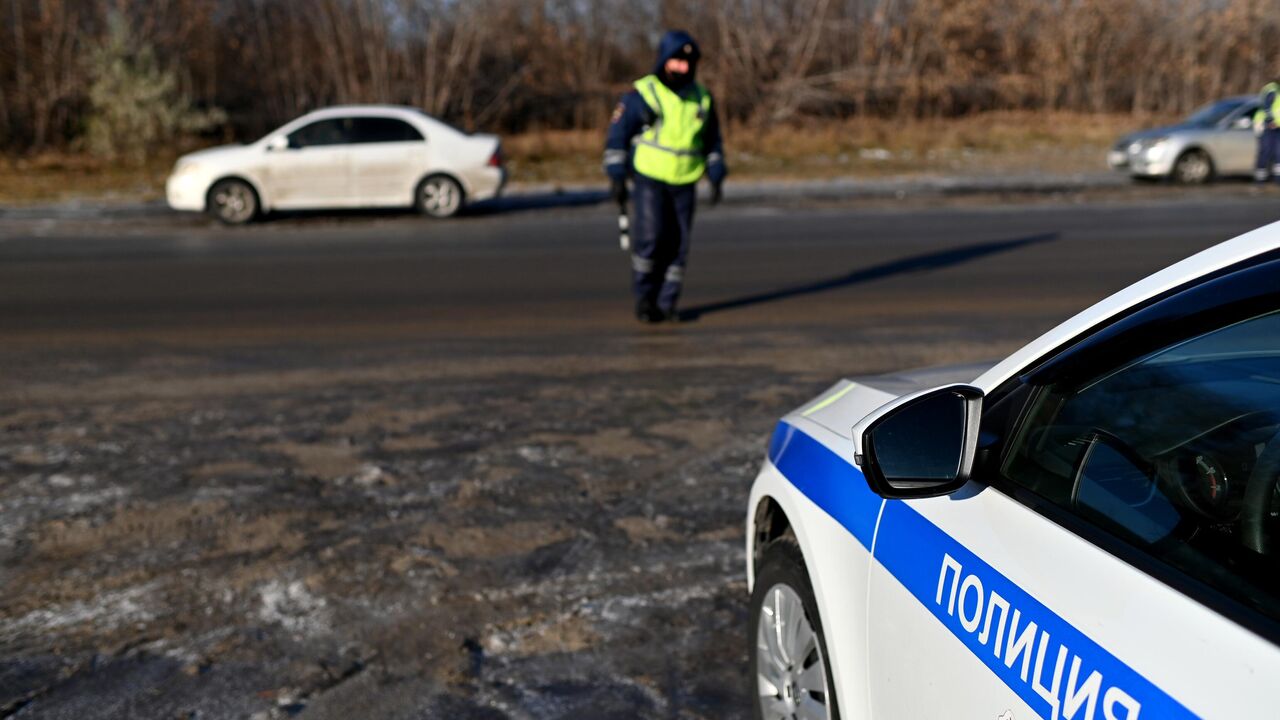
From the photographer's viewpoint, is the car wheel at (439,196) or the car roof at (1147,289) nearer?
the car roof at (1147,289)

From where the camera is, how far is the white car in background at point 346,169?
56.4 ft

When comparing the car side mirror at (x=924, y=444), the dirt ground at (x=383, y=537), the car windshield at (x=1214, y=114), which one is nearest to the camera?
the car side mirror at (x=924, y=444)

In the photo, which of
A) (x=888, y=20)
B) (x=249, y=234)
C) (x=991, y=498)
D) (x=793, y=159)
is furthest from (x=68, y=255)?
(x=888, y=20)

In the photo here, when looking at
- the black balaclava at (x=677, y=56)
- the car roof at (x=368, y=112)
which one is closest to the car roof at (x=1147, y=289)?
the black balaclava at (x=677, y=56)

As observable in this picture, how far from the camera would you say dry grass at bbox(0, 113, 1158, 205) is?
76.0 ft

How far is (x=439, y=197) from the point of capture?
17.7m

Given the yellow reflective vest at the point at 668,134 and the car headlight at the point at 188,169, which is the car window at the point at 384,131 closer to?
the car headlight at the point at 188,169

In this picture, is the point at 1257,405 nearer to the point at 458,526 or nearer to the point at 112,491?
the point at 458,526

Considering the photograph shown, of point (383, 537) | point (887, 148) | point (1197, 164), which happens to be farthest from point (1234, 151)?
point (383, 537)

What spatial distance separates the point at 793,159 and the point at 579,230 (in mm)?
11844

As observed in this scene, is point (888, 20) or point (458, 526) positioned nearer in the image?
point (458, 526)

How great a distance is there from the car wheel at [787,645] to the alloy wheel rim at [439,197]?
14954 millimetres

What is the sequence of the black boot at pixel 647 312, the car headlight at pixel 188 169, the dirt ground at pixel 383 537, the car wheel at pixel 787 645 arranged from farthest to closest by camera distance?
the car headlight at pixel 188 169
the black boot at pixel 647 312
the dirt ground at pixel 383 537
the car wheel at pixel 787 645

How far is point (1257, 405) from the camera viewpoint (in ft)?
6.61
